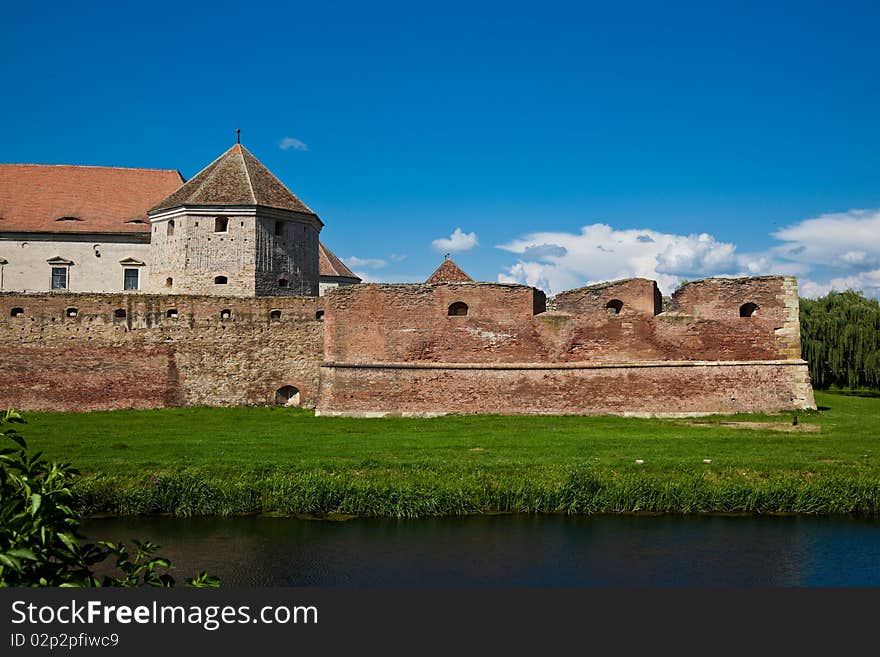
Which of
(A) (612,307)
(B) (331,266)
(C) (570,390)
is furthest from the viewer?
(B) (331,266)

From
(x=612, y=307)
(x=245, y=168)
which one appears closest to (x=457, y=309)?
(x=612, y=307)

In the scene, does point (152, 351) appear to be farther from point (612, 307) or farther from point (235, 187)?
point (612, 307)

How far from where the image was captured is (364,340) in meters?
19.4

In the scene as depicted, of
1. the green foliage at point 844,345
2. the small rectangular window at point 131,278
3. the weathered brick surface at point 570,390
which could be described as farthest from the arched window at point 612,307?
→ the small rectangular window at point 131,278

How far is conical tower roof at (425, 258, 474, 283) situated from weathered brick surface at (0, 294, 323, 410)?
5.31 meters

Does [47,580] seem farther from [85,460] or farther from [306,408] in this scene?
Result: [306,408]

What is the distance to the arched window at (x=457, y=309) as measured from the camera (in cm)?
1927

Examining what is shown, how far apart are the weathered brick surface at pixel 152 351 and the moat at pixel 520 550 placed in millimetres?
9131

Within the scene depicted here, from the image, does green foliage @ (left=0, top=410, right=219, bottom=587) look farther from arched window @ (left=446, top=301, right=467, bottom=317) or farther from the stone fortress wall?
arched window @ (left=446, top=301, right=467, bottom=317)

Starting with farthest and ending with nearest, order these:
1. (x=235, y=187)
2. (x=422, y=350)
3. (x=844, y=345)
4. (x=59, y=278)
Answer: (x=844, y=345) < (x=59, y=278) < (x=235, y=187) < (x=422, y=350)

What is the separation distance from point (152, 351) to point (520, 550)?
43.8ft

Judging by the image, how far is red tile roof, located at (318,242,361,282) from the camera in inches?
1281

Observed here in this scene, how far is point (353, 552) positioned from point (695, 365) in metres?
10.7

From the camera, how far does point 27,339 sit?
20.2 meters
